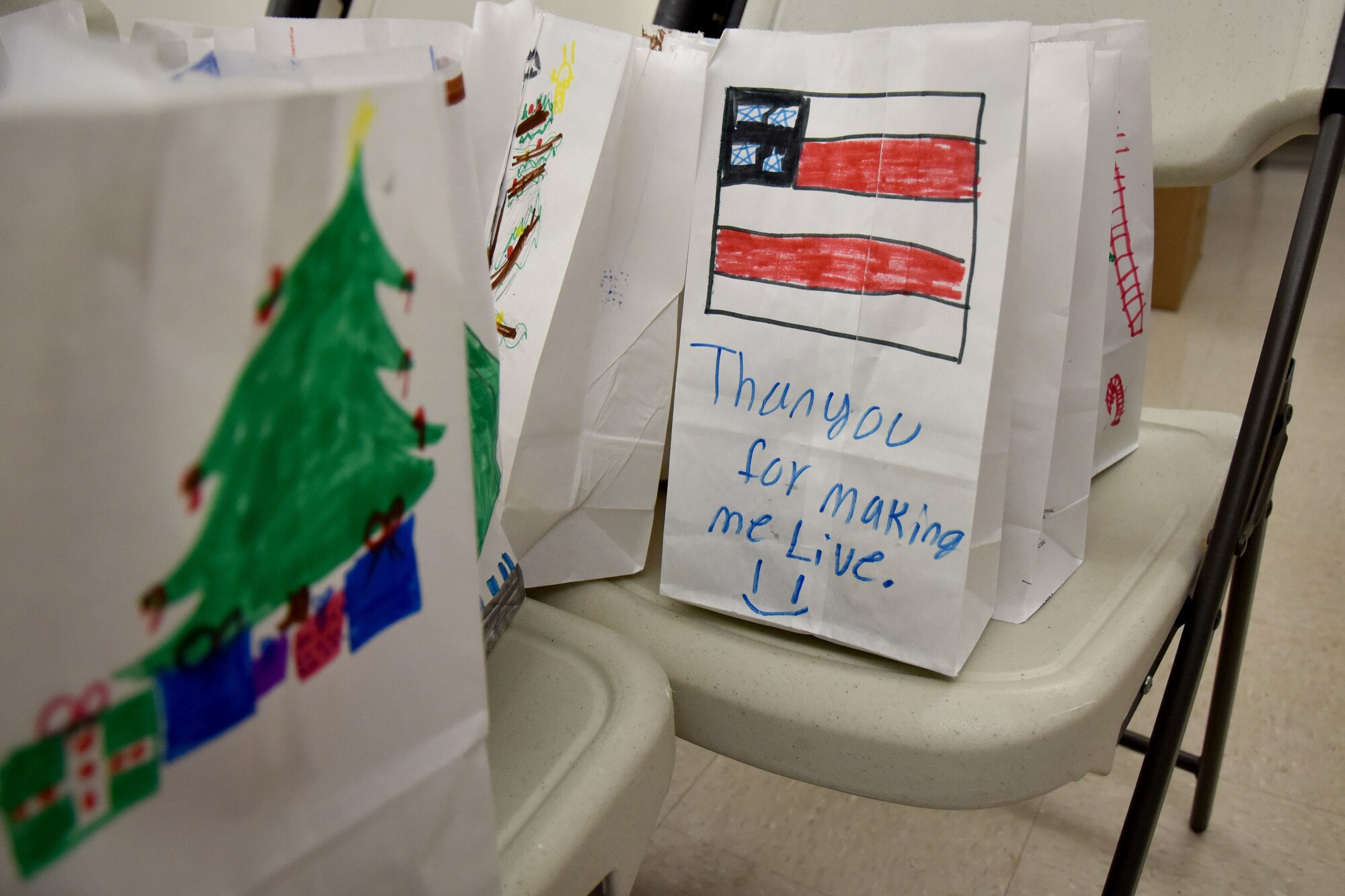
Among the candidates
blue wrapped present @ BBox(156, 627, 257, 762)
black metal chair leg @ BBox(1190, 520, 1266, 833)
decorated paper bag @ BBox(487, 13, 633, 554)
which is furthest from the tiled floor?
blue wrapped present @ BBox(156, 627, 257, 762)

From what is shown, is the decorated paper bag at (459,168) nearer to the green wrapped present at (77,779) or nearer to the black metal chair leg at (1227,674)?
the green wrapped present at (77,779)

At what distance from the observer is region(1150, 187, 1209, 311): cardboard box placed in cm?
225

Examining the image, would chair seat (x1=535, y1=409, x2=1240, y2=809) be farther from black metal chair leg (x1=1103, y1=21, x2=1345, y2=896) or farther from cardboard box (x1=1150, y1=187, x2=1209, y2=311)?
cardboard box (x1=1150, y1=187, x2=1209, y2=311)

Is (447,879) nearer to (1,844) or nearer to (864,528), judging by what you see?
(1,844)

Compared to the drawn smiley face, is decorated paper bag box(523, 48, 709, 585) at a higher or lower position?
higher

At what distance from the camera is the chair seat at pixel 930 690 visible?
45 centimetres

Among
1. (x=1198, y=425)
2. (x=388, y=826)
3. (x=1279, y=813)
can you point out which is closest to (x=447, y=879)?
(x=388, y=826)

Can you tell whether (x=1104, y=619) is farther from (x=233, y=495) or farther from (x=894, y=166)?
(x=233, y=495)

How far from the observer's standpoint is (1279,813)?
976 millimetres

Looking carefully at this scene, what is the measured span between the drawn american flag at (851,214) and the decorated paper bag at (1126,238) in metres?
0.11

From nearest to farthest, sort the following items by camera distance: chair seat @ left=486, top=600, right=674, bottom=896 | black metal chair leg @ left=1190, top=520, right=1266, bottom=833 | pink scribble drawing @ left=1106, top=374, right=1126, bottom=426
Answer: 1. chair seat @ left=486, top=600, right=674, bottom=896
2. pink scribble drawing @ left=1106, top=374, right=1126, bottom=426
3. black metal chair leg @ left=1190, top=520, right=1266, bottom=833

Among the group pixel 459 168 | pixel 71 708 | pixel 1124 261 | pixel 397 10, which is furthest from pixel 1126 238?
pixel 397 10

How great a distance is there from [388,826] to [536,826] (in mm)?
107

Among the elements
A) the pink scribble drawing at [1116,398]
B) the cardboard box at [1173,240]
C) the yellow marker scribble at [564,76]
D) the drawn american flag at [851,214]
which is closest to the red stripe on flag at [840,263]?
the drawn american flag at [851,214]
